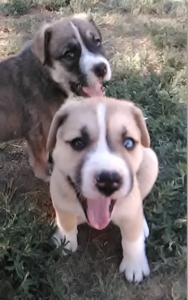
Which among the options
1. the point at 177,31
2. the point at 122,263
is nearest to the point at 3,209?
the point at 122,263

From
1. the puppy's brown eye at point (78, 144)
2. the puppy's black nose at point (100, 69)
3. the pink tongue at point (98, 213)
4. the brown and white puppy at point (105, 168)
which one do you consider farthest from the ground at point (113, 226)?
the puppy's brown eye at point (78, 144)

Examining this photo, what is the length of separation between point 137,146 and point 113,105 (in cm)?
31

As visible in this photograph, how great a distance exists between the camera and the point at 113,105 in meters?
2.88

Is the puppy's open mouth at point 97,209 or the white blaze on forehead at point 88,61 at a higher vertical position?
the white blaze on forehead at point 88,61

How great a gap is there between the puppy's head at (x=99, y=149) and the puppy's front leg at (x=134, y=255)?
1.10 ft

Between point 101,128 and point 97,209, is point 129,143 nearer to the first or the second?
point 101,128

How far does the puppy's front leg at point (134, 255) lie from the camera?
3156 millimetres

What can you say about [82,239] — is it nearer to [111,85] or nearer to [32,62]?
[32,62]

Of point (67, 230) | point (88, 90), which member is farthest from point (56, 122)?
point (88, 90)

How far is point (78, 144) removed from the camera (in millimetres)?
2764

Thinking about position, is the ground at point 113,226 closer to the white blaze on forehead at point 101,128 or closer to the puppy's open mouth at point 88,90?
the puppy's open mouth at point 88,90

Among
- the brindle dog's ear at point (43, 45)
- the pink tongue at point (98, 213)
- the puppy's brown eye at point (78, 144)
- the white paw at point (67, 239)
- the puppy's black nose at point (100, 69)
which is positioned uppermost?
the puppy's brown eye at point (78, 144)

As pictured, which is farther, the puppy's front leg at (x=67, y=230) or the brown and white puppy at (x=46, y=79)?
the brown and white puppy at (x=46, y=79)

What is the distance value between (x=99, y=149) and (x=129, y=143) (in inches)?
9.4
